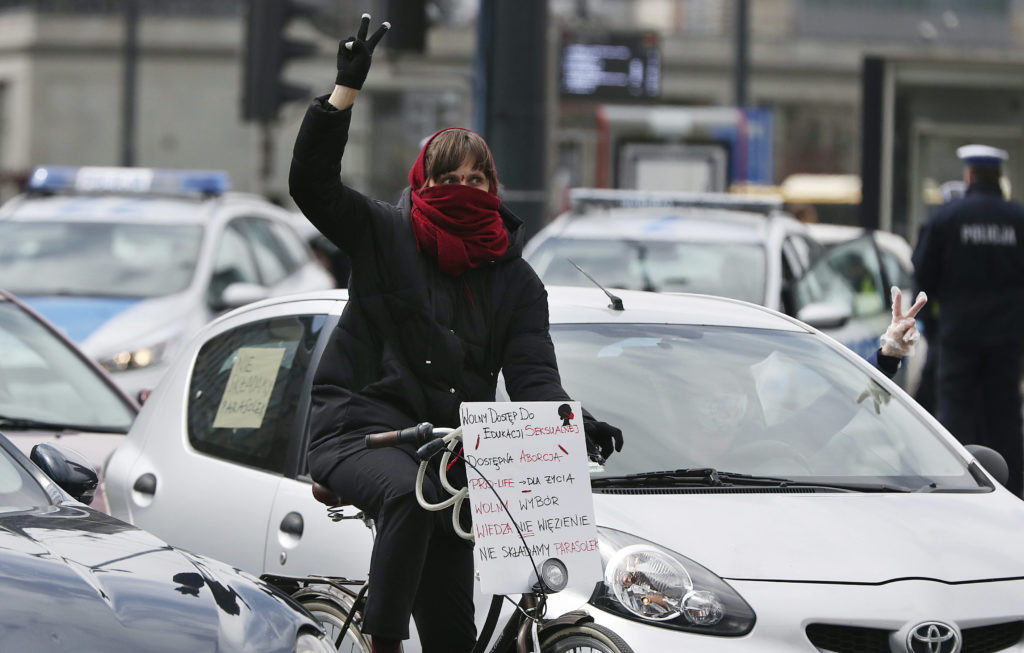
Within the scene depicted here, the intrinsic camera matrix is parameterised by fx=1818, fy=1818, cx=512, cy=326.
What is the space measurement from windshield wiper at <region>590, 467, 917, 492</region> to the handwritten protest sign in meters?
0.88

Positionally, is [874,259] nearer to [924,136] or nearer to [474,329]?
[924,136]

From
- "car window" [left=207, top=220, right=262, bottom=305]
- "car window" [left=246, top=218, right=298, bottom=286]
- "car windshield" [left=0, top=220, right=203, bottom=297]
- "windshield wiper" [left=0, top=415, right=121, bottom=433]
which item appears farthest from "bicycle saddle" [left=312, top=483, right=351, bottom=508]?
"car window" [left=246, top=218, right=298, bottom=286]

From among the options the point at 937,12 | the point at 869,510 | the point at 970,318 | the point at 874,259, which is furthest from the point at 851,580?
the point at 937,12

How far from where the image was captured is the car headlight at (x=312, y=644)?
12.7 ft

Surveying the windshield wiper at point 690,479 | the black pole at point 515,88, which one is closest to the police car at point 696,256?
the black pole at point 515,88

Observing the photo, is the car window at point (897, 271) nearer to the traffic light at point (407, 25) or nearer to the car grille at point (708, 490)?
the traffic light at point (407, 25)

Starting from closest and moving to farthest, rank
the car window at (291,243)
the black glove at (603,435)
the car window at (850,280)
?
the black glove at (603,435)
the car window at (850,280)
the car window at (291,243)

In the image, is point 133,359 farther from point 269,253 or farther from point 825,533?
point 825,533

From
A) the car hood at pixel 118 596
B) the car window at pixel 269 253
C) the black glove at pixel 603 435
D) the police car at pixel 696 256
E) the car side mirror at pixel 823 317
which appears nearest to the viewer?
the car hood at pixel 118 596

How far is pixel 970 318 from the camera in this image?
940 centimetres

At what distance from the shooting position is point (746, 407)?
17.8ft

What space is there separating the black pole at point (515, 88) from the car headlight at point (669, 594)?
651 centimetres

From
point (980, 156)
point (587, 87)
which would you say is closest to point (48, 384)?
point (980, 156)

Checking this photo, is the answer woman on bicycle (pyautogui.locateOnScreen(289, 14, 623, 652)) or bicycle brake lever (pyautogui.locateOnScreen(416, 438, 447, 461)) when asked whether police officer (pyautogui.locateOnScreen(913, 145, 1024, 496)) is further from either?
bicycle brake lever (pyautogui.locateOnScreen(416, 438, 447, 461))
